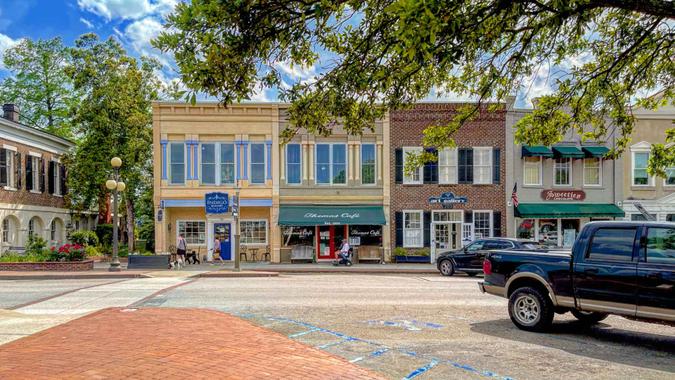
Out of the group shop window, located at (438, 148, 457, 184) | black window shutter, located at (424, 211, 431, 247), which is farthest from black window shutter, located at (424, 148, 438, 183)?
black window shutter, located at (424, 211, 431, 247)

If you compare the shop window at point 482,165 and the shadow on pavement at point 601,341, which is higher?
the shop window at point 482,165

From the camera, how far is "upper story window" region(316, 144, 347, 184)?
27312 millimetres

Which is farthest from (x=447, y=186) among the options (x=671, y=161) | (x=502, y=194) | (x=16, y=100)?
(x=16, y=100)

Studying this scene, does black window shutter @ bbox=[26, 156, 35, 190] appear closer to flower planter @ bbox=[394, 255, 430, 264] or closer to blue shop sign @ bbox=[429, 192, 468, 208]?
flower planter @ bbox=[394, 255, 430, 264]

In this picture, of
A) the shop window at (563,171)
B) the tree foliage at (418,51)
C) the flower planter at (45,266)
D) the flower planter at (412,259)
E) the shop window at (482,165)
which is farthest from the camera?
the shop window at (563,171)

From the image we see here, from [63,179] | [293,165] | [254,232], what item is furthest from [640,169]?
[63,179]

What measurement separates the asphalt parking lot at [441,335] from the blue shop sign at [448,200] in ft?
44.7

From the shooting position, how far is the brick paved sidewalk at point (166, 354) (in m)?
5.95

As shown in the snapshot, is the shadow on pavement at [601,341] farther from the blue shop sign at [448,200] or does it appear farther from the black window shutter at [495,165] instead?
the black window shutter at [495,165]

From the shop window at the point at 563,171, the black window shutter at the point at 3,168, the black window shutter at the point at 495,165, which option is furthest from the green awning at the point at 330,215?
the black window shutter at the point at 3,168

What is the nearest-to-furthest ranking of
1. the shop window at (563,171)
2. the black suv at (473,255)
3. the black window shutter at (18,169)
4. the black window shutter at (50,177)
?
the black suv at (473,255)
the shop window at (563,171)
the black window shutter at (18,169)
the black window shutter at (50,177)

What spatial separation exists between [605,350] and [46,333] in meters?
8.36

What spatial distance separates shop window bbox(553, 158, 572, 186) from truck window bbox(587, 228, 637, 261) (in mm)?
20756

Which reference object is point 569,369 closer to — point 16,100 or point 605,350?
point 605,350
